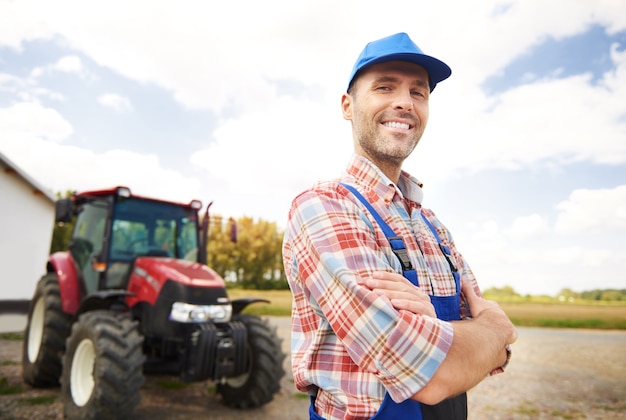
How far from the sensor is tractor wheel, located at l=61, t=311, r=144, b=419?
416cm

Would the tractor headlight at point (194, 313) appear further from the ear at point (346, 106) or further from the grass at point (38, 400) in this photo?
the ear at point (346, 106)

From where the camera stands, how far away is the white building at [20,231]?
42.2 feet

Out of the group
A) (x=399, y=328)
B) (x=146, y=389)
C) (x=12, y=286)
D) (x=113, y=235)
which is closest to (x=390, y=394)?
(x=399, y=328)

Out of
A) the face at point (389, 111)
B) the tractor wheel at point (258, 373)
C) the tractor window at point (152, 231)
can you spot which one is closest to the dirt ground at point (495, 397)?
the tractor wheel at point (258, 373)

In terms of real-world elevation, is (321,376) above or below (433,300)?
below

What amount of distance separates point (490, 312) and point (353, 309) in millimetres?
573

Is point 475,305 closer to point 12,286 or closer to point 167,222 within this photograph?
point 167,222

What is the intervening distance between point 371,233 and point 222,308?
430cm

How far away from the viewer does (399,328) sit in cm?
113

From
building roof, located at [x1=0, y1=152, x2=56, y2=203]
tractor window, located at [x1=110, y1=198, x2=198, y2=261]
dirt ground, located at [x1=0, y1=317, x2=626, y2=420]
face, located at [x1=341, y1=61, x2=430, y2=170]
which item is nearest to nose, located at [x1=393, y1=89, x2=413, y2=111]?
face, located at [x1=341, y1=61, x2=430, y2=170]

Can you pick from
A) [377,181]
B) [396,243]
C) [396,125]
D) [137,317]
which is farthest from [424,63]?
[137,317]

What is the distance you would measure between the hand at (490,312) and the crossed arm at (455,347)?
0.12 ft

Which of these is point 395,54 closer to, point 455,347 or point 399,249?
point 399,249

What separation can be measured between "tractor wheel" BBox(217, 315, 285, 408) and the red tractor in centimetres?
1
